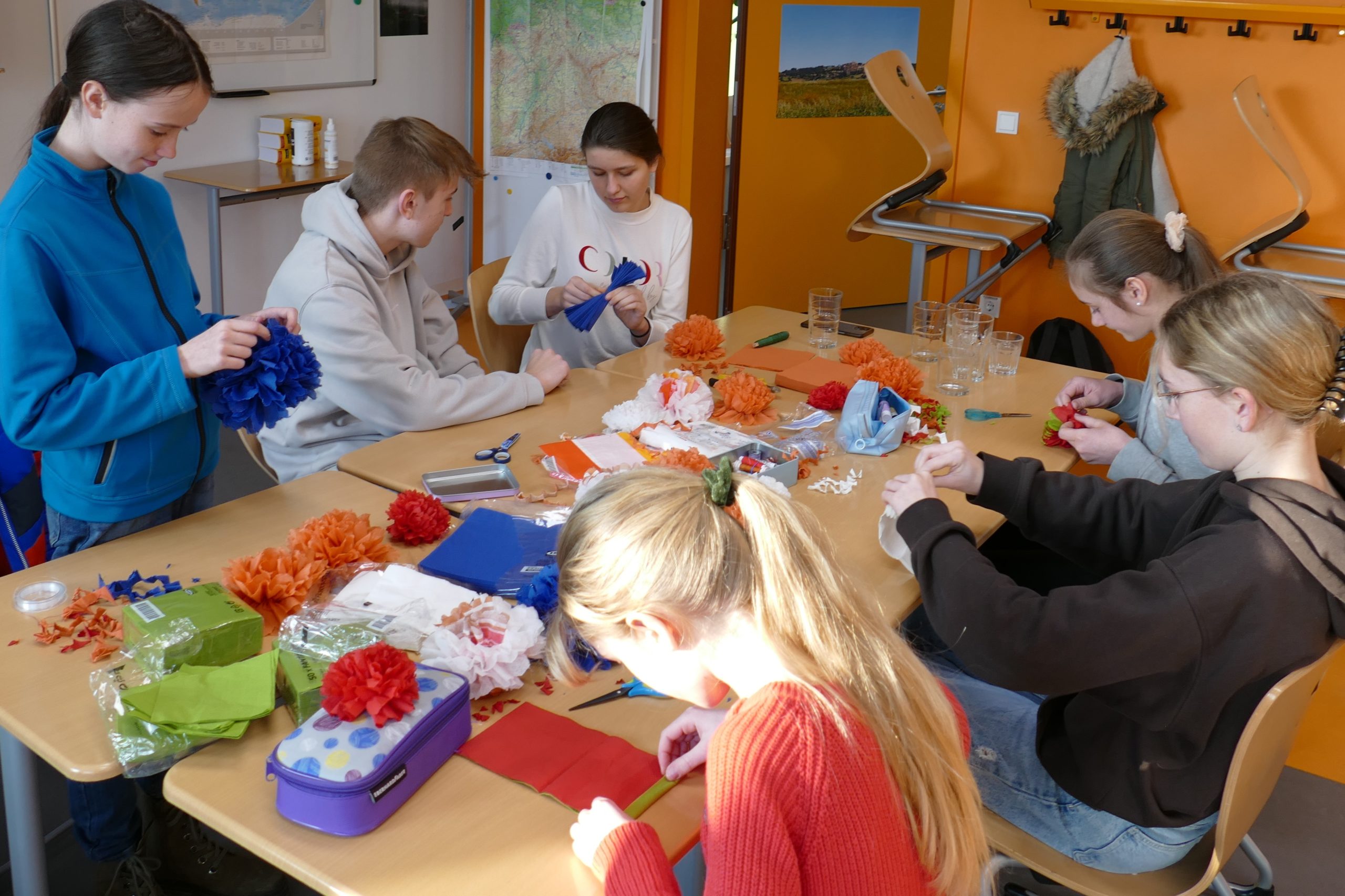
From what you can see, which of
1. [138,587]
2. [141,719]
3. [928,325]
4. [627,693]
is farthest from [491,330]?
[141,719]

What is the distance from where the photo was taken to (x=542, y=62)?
219 inches

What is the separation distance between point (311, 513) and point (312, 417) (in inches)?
20.3

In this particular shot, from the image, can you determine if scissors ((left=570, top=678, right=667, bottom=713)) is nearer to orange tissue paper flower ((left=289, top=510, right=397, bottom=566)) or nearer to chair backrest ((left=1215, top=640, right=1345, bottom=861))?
orange tissue paper flower ((left=289, top=510, right=397, bottom=566))

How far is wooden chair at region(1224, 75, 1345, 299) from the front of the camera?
12.3ft

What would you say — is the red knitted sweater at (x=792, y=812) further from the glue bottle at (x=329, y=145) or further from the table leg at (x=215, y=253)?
the glue bottle at (x=329, y=145)

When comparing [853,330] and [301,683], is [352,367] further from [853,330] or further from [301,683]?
[853,330]

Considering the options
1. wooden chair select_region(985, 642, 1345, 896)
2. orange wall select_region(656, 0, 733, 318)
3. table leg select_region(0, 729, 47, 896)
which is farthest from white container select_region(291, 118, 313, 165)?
wooden chair select_region(985, 642, 1345, 896)

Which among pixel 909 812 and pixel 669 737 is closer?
→ pixel 909 812

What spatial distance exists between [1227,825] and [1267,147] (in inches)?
119

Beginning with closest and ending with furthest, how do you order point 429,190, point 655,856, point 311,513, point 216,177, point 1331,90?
point 655,856 → point 311,513 → point 429,190 → point 1331,90 → point 216,177

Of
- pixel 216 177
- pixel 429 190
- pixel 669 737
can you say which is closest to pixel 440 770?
pixel 669 737

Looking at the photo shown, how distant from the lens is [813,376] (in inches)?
109

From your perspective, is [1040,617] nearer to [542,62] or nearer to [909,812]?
[909,812]

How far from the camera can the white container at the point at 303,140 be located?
203 inches
